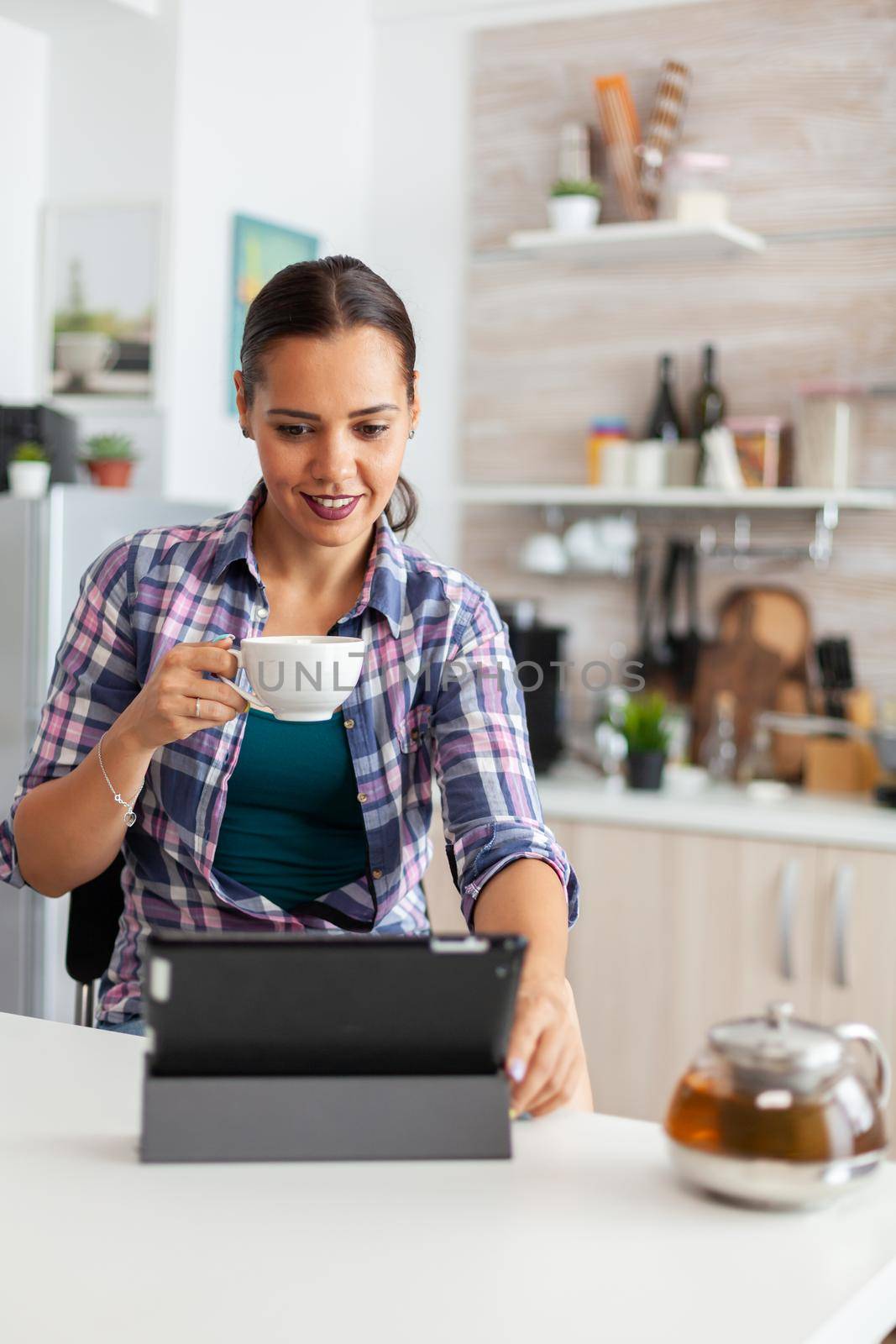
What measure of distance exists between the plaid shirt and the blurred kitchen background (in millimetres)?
1317

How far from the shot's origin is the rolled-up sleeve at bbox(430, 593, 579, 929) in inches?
60.0

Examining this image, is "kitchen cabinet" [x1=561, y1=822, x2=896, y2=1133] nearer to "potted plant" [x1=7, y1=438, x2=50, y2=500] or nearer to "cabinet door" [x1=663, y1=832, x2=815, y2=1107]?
"cabinet door" [x1=663, y1=832, x2=815, y2=1107]

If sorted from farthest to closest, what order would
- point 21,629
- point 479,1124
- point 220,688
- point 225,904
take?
point 21,629, point 225,904, point 220,688, point 479,1124

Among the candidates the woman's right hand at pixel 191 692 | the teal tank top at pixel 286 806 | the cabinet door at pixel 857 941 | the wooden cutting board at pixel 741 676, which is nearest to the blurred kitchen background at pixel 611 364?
the wooden cutting board at pixel 741 676

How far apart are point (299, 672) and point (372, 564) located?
0.42 m

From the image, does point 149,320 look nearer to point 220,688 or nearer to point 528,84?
point 528,84

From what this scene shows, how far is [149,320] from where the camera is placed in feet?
11.2

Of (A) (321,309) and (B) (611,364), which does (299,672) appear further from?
(B) (611,364)

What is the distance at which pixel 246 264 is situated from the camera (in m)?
3.53

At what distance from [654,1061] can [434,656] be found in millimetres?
1660

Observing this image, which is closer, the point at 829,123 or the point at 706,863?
the point at 706,863

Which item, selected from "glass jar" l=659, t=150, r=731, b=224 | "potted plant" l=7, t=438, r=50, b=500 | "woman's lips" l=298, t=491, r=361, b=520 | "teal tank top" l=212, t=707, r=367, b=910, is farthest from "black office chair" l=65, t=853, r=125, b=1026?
"glass jar" l=659, t=150, r=731, b=224

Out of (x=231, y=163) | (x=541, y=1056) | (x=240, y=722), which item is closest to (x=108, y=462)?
(x=231, y=163)

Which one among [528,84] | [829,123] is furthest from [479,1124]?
[528,84]
